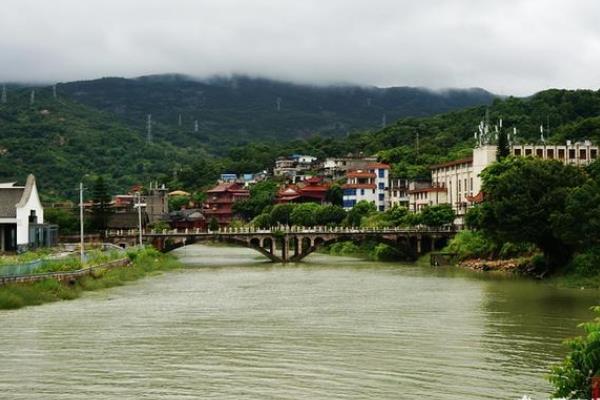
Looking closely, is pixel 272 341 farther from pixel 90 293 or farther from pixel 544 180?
pixel 544 180

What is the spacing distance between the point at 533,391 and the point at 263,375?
24.6 ft

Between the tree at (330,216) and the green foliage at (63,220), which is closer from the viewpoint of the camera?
the green foliage at (63,220)

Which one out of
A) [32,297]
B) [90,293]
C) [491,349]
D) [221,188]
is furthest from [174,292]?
[221,188]

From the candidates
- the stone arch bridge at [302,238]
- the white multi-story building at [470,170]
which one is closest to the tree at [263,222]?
the white multi-story building at [470,170]

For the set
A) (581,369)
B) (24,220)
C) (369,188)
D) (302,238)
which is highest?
(369,188)

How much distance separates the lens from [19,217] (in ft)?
225

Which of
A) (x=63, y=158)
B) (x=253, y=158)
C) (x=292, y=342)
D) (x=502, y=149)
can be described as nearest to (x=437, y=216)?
(x=502, y=149)

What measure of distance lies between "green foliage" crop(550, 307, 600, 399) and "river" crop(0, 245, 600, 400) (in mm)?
5851

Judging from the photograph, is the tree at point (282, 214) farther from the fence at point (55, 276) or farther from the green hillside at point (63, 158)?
the fence at point (55, 276)

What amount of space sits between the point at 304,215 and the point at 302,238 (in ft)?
83.7

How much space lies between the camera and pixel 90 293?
169 ft

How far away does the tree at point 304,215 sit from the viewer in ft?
386

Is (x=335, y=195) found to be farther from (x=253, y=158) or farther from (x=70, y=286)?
(x=70, y=286)

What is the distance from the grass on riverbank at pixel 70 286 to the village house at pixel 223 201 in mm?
71390
